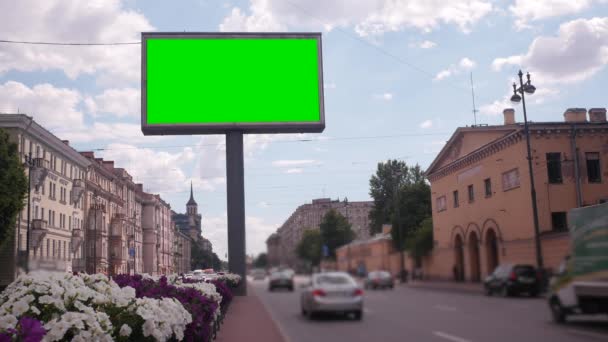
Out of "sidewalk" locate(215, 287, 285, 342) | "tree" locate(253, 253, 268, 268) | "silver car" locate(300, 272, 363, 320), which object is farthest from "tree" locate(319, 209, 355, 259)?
"sidewalk" locate(215, 287, 285, 342)

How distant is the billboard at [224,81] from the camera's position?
17.6m

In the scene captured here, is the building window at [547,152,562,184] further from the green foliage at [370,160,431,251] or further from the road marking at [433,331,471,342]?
the road marking at [433,331,471,342]

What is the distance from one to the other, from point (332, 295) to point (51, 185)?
7266 millimetres

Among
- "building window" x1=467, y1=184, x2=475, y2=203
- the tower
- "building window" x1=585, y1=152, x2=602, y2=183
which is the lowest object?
the tower

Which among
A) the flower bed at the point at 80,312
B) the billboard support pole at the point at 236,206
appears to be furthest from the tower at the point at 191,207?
the billboard support pole at the point at 236,206

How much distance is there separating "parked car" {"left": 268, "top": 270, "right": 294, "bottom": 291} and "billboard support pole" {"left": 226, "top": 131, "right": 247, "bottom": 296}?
11024 millimetres

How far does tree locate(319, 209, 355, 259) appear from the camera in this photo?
28.9ft

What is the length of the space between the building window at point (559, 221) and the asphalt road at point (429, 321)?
5.88ft

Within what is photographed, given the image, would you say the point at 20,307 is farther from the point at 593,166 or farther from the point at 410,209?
the point at 593,166

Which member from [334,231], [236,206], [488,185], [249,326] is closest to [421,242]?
[334,231]

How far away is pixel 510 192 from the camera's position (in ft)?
24.2

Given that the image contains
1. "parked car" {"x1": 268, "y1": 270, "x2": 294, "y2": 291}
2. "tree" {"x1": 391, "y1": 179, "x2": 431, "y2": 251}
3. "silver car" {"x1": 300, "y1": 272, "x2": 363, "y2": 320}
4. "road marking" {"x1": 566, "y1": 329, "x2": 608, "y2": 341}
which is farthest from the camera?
"road marking" {"x1": 566, "y1": 329, "x2": 608, "y2": 341}

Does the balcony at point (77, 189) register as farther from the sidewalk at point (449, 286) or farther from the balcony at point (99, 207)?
the sidewalk at point (449, 286)

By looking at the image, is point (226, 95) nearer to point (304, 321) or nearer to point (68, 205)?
point (304, 321)
